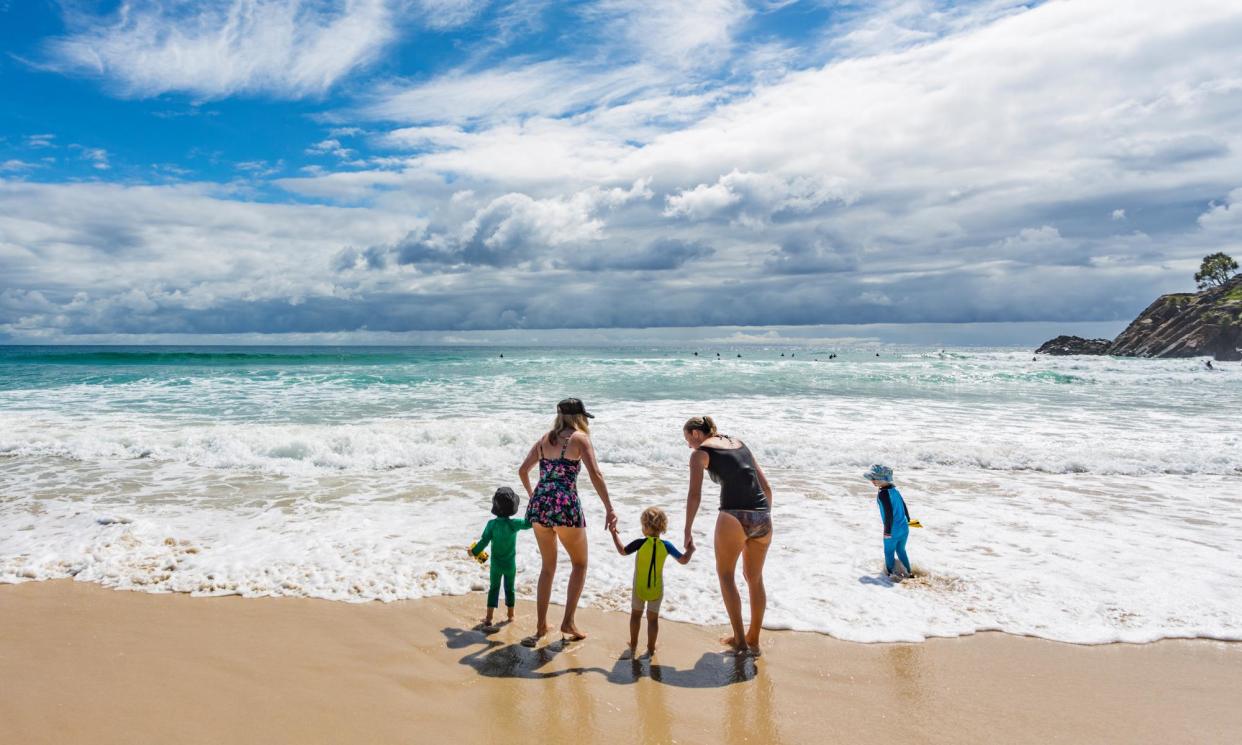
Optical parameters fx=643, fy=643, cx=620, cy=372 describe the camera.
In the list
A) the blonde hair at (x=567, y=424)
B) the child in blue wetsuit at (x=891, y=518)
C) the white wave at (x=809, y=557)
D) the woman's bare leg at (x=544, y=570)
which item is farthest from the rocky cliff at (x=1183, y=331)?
the woman's bare leg at (x=544, y=570)

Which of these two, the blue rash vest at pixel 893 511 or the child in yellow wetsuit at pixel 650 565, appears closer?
the child in yellow wetsuit at pixel 650 565

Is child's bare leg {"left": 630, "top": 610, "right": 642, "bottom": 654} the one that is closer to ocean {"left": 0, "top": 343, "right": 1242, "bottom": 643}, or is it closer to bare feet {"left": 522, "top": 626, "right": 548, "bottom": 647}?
bare feet {"left": 522, "top": 626, "right": 548, "bottom": 647}

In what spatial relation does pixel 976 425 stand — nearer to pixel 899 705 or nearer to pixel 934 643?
pixel 934 643

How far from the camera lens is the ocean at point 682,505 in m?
6.27

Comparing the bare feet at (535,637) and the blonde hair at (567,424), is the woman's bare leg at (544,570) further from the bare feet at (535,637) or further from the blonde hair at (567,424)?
the blonde hair at (567,424)

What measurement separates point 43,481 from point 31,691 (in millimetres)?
8781

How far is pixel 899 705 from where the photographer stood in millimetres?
4344

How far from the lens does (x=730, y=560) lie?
5.07 metres

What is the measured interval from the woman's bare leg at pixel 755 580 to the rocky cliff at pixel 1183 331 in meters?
84.8

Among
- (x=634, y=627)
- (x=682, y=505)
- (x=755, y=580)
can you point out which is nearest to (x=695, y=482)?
(x=755, y=580)

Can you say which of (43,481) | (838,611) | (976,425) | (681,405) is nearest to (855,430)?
(976,425)

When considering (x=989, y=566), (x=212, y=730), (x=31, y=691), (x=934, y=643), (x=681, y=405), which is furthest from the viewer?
(x=681, y=405)

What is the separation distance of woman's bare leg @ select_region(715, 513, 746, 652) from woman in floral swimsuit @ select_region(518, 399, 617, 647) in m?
0.86

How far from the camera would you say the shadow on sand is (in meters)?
4.64
